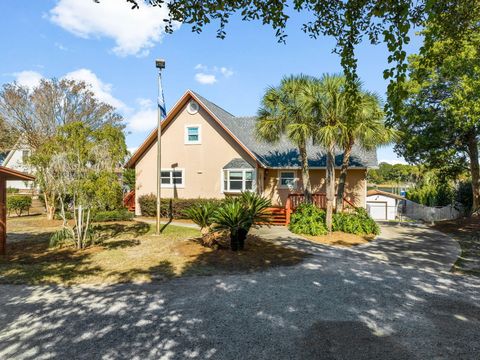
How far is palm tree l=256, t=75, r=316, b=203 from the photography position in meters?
15.5

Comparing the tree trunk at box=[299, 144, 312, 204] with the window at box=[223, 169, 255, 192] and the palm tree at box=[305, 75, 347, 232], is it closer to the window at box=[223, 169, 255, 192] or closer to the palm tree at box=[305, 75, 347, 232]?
the palm tree at box=[305, 75, 347, 232]

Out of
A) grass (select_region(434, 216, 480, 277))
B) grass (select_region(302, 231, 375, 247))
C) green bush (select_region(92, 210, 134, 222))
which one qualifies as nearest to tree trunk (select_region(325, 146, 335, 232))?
grass (select_region(302, 231, 375, 247))

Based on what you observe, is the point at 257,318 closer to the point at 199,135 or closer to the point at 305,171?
the point at 305,171

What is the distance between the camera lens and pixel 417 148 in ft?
73.7

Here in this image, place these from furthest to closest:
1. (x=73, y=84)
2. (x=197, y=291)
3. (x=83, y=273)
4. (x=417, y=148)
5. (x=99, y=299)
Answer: (x=73, y=84) < (x=417, y=148) < (x=83, y=273) < (x=197, y=291) < (x=99, y=299)

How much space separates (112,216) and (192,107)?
30.0 feet

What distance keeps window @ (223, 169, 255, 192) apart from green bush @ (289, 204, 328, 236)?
5084 mm

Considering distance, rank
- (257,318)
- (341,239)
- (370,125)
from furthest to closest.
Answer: (370,125) → (341,239) → (257,318)

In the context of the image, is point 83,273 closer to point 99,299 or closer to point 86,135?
point 99,299

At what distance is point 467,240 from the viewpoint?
14.7 meters

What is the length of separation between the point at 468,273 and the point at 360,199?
12377 mm

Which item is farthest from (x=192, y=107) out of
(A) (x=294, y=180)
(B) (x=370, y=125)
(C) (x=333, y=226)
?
(C) (x=333, y=226)

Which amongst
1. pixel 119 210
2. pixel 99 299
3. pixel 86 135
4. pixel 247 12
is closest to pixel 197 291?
pixel 99 299

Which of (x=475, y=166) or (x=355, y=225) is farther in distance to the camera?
(x=475, y=166)
